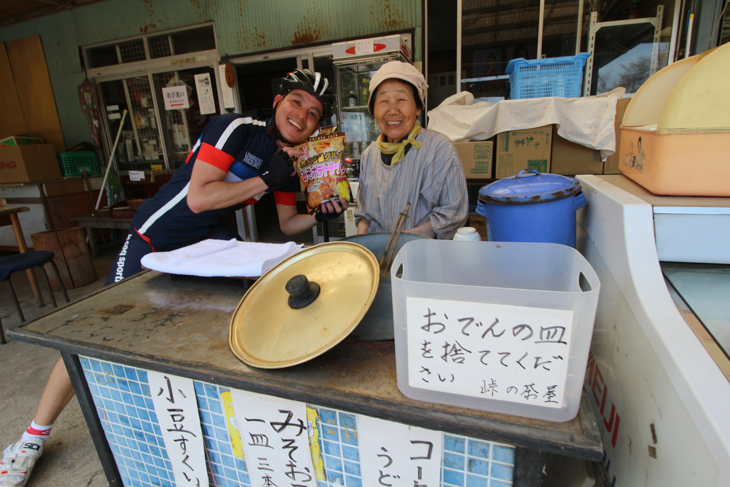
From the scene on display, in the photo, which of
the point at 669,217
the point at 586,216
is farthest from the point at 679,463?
the point at 586,216

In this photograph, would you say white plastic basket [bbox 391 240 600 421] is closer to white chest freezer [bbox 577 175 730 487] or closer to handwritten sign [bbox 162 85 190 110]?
white chest freezer [bbox 577 175 730 487]

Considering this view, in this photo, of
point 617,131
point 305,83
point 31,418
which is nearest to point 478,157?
point 617,131

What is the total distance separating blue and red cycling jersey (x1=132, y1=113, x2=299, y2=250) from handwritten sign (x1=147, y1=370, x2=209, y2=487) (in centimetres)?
102

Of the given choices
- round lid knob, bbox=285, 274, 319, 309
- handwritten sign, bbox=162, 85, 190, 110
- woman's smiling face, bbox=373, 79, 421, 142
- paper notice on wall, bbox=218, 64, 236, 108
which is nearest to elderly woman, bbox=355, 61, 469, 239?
woman's smiling face, bbox=373, 79, 421, 142

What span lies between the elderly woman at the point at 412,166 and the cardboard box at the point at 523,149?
1967 mm

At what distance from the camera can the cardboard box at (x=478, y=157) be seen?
11.8 feet

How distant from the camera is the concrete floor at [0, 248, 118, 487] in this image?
5.85 ft

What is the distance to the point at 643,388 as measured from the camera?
2.23 ft

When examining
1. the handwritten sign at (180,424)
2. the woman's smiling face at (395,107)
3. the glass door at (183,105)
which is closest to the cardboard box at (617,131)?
the woman's smiling face at (395,107)

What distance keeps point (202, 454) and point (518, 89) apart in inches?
149

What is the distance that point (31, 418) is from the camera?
7.10 ft

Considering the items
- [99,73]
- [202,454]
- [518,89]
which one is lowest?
[202,454]

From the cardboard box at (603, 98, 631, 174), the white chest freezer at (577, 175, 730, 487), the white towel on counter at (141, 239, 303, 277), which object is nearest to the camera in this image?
the white chest freezer at (577, 175, 730, 487)

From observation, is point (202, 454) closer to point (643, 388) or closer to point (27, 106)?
point (643, 388)
